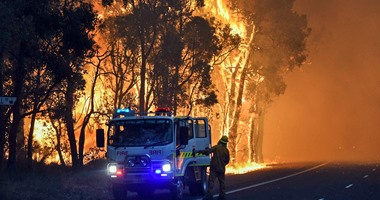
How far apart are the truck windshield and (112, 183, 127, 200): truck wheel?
1.35m

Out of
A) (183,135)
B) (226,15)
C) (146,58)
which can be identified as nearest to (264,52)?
(226,15)

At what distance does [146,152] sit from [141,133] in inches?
32.0

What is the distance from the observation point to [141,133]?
24.6 meters

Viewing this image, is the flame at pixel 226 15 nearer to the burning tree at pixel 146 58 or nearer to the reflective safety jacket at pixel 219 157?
the burning tree at pixel 146 58

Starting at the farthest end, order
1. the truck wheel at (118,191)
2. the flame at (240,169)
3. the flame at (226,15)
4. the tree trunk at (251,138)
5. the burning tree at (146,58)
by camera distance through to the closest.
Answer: the tree trunk at (251,138) → the flame at (226,15) → the flame at (240,169) → the burning tree at (146,58) → the truck wheel at (118,191)

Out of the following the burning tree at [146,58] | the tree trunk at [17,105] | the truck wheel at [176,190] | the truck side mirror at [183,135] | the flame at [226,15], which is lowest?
the truck wheel at [176,190]

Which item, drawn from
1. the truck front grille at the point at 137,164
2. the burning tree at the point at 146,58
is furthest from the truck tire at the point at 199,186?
the burning tree at the point at 146,58

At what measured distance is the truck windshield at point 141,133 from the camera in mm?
24344

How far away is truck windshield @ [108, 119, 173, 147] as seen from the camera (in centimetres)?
2434

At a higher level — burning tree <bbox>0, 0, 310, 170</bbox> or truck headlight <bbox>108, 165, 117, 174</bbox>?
burning tree <bbox>0, 0, 310, 170</bbox>

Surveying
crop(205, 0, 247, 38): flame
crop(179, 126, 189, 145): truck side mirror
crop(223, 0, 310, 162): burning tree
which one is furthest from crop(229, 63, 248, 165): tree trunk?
crop(179, 126, 189, 145): truck side mirror

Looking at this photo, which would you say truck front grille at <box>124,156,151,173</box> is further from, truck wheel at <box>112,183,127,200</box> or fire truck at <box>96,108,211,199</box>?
truck wheel at <box>112,183,127,200</box>

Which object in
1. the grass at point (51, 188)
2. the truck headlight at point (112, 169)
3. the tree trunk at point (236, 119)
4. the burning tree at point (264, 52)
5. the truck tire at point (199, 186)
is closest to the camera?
the grass at point (51, 188)

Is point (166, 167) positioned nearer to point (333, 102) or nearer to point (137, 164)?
point (137, 164)
